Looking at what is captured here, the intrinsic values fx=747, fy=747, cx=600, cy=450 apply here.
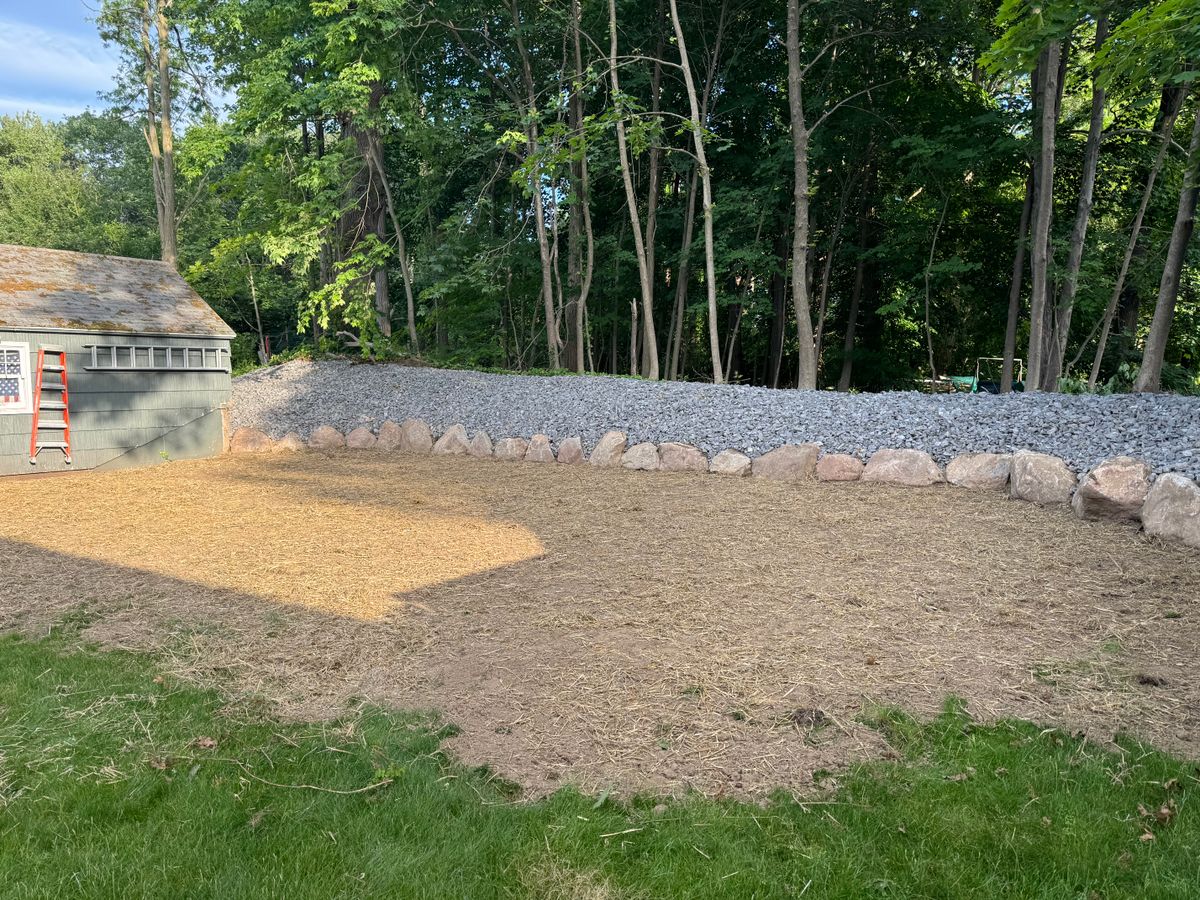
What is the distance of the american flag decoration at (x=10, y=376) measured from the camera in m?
8.96

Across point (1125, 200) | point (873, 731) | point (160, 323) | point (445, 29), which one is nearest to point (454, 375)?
point (160, 323)

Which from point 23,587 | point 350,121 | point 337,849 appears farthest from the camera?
point 350,121

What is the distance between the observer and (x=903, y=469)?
701cm

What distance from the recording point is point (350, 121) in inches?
561

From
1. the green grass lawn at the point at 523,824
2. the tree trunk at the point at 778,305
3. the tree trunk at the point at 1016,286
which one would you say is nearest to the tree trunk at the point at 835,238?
the tree trunk at the point at 778,305

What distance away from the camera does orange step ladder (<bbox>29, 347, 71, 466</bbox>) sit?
9.23 m

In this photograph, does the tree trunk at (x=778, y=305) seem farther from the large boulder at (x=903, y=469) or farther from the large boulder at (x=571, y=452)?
the large boulder at (x=903, y=469)

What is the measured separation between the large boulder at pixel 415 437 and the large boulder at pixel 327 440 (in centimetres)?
107

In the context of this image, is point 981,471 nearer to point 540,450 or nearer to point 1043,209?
point 540,450

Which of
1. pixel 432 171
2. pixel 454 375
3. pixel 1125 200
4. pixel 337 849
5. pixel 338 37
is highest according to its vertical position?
pixel 338 37

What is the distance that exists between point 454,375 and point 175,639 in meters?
8.55

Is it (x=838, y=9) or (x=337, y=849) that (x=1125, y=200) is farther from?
(x=337, y=849)

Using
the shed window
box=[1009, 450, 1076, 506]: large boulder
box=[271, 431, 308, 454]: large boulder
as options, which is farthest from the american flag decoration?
box=[1009, 450, 1076, 506]: large boulder

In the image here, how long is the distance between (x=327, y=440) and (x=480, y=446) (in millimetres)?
2731
